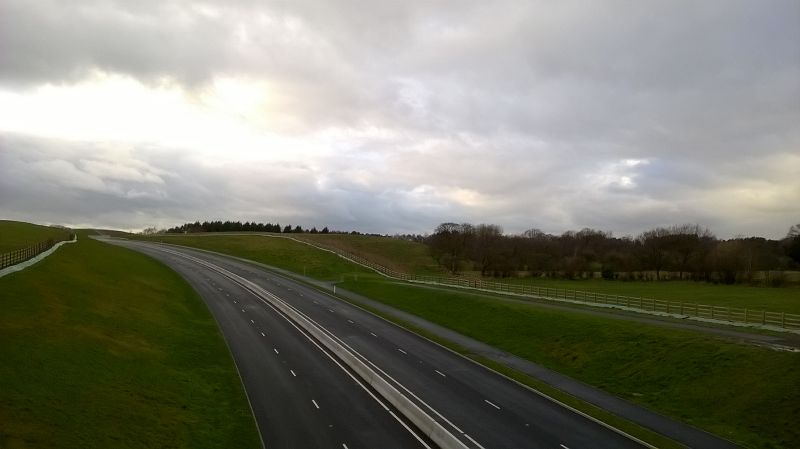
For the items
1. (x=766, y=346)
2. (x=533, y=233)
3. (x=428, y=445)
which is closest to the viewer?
(x=428, y=445)

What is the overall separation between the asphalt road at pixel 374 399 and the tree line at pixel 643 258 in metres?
67.4

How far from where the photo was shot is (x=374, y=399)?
28.2 meters

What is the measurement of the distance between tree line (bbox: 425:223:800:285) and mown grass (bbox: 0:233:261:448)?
3096 inches

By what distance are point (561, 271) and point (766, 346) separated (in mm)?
80097

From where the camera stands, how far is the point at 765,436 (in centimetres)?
2303

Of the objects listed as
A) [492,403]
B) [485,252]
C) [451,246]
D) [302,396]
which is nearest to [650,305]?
[492,403]

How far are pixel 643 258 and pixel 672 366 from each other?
90675 millimetres

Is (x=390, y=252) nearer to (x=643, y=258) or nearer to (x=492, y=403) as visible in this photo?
(x=643, y=258)

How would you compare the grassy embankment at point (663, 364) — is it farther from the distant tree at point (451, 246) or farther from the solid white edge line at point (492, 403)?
the distant tree at point (451, 246)

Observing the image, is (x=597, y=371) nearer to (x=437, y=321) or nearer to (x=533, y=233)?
(x=437, y=321)

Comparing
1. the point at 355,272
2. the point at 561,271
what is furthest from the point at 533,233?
the point at 355,272

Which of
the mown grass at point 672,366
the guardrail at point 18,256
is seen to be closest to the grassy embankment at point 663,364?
the mown grass at point 672,366

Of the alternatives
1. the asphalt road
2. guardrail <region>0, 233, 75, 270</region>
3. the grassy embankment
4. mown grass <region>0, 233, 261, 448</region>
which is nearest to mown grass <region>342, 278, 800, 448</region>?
the grassy embankment

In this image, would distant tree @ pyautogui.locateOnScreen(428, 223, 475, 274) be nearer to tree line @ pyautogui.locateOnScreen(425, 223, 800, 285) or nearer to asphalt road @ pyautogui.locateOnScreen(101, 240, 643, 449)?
tree line @ pyautogui.locateOnScreen(425, 223, 800, 285)
